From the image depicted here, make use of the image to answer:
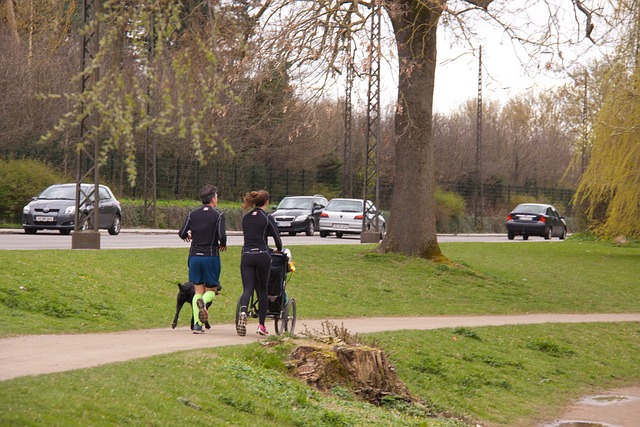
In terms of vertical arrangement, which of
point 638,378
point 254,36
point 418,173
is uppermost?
point 254,36

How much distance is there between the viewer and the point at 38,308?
16.1 m

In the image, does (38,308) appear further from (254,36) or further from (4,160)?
(4,160)

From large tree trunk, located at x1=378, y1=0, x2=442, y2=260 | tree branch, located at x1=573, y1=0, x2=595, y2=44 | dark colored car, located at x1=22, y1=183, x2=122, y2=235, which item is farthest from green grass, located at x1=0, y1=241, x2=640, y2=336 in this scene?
dark colored car, located at x1=22, y1=183, x2=122, y2=235

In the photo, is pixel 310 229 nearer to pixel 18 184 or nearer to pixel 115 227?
pixel 115 227

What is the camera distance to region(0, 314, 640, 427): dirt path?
11.1 meters

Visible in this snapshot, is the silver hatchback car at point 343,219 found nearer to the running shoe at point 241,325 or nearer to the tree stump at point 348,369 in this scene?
the running shoe at point 241,325

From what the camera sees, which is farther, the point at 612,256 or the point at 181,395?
the point at 612,256

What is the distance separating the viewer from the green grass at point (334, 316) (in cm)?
999

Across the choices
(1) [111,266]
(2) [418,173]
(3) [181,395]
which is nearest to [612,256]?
(2) [418,173]

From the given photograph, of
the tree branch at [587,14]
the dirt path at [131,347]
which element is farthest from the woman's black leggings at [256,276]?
the tree branch at [587,14]

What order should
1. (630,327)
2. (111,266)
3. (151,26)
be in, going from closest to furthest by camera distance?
(151,26) < (111,266) < (630,327)

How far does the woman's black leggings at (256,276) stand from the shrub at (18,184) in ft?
85.3

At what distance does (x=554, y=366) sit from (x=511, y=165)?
6821cm

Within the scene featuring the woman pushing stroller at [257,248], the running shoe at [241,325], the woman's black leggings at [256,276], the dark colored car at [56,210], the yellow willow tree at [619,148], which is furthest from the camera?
the dark colored car at [56,210]
